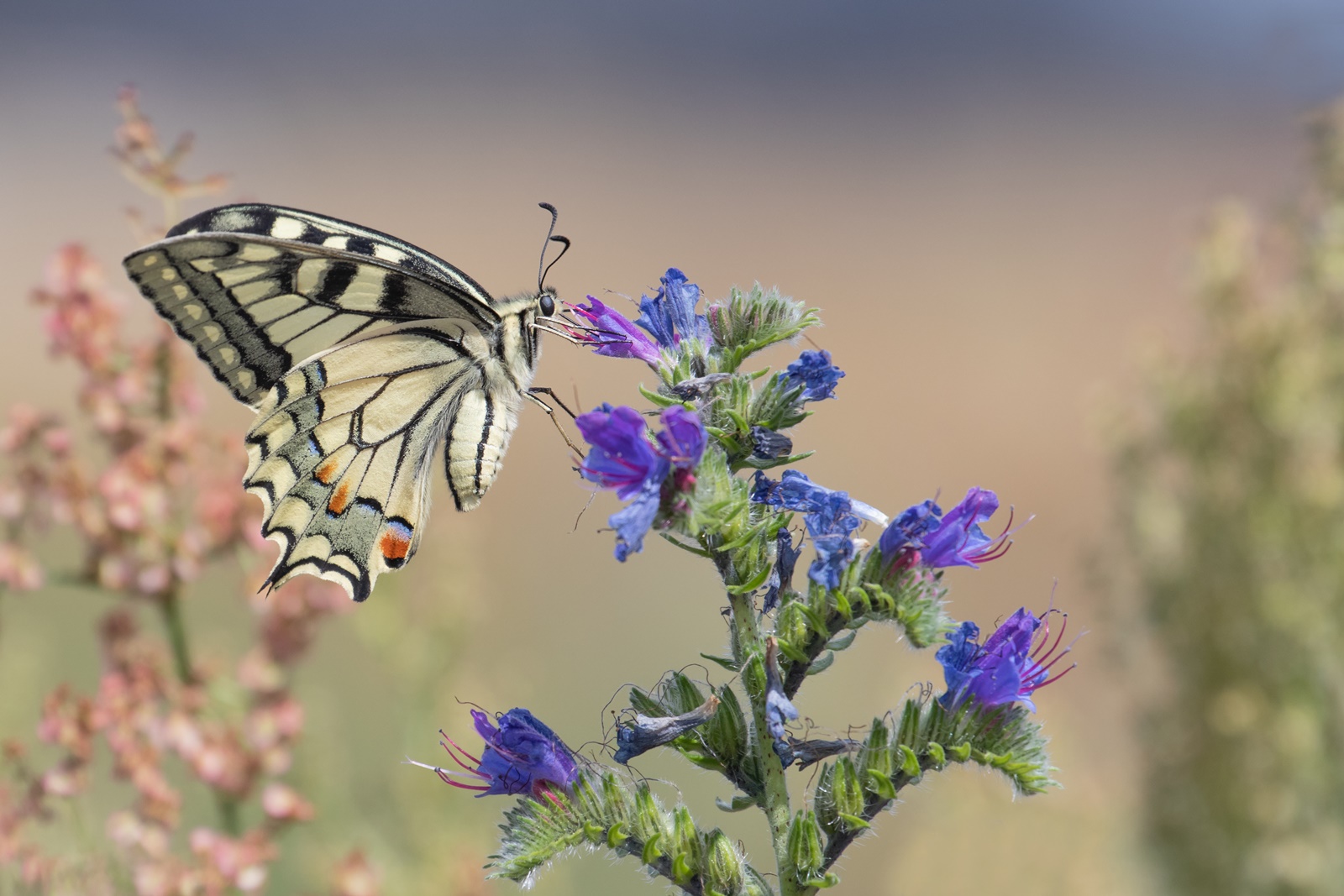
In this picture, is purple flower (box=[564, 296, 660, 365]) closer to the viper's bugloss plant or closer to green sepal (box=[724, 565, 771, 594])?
the viper's bugloss plant

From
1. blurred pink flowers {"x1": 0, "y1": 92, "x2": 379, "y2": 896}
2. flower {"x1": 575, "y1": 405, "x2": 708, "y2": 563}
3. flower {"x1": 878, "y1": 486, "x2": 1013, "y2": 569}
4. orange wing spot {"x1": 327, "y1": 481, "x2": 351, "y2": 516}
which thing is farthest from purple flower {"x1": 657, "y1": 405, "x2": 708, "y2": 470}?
blurred pink flowers {"x1": 0, "y1": 92, "x2": 379, "y2": 896}

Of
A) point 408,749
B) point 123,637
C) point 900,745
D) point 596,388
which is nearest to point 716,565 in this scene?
point 900,745

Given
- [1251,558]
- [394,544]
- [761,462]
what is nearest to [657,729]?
[761,462]

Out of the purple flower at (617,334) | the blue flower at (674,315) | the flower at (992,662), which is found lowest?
the flower at (992,662)

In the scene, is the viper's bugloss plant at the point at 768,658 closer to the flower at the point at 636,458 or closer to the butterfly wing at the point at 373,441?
the flower at the point at 636,458

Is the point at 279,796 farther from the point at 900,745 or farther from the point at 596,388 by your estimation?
the point at 596,388

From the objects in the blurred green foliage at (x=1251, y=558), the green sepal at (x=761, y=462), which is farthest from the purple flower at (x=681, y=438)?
the blurred green foliage at (x=1251, y=558)

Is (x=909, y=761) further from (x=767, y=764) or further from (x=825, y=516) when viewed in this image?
(x=825, y=516)
